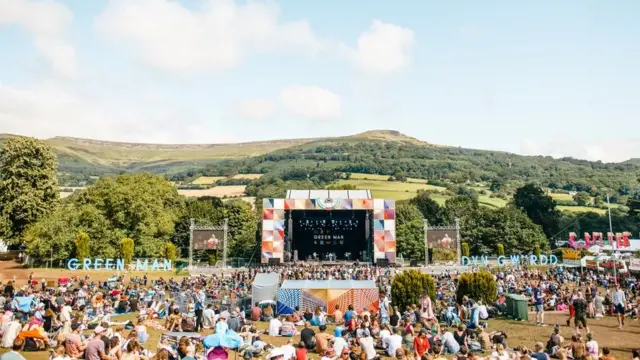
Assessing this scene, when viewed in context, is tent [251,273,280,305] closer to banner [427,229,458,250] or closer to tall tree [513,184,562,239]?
banner [427,229,458,250]

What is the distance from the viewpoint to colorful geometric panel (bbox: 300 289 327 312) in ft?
61.7

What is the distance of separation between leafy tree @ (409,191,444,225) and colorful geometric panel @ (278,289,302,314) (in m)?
54.0

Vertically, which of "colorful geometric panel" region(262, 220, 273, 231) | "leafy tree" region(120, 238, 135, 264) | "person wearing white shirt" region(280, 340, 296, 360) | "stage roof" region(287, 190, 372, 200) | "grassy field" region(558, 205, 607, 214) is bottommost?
"person wearing white shirt" region(280, 340, 296, 360)

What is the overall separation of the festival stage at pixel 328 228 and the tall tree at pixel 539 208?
34.5 meters

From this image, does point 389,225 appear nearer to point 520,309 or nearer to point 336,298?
point 520,309

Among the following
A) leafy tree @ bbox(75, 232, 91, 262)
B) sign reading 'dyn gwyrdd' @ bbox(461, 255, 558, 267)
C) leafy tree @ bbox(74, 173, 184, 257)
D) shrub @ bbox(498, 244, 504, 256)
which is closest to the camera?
leafy tree @ bbox(75, 232, 91, 262)

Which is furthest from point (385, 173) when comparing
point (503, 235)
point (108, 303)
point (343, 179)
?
point (108, 303)

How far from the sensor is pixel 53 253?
4041 centimetres

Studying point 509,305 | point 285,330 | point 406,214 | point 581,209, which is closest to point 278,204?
point 406,214

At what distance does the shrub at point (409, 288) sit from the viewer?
1972cm

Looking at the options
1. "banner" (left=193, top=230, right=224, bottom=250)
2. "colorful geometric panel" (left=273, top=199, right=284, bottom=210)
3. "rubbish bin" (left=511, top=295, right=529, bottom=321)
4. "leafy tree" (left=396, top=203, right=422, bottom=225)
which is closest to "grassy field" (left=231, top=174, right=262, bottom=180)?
"leafy tree" (left=396, top=203, right=422, bottom=225)

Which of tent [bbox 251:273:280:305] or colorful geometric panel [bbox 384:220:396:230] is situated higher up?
colorful geometric panel [bbox 384:220:396:230]

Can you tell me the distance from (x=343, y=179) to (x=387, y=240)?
7504 centimetres

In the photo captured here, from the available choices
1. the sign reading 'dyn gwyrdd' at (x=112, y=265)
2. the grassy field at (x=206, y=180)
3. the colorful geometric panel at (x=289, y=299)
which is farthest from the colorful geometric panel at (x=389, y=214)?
the grassy field at (x=206, y=180)
